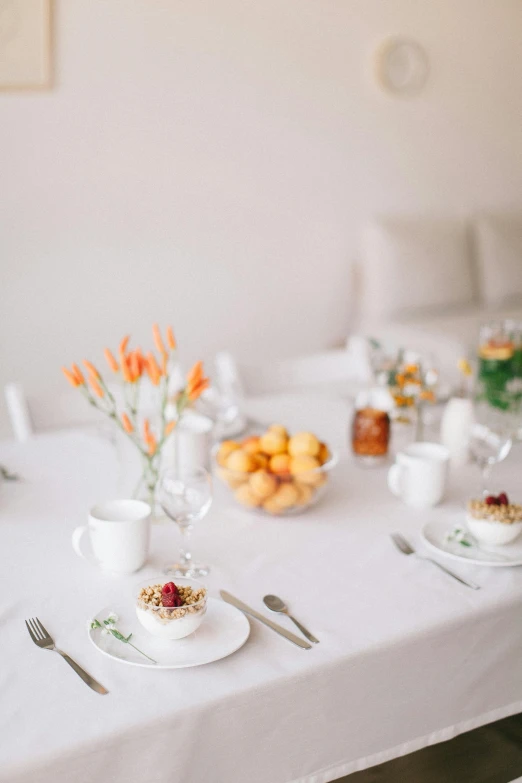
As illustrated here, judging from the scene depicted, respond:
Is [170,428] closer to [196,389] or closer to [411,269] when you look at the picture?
[196,389]

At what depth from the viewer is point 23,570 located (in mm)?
1283

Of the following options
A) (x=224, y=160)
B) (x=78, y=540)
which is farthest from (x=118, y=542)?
(x=224, y=160)

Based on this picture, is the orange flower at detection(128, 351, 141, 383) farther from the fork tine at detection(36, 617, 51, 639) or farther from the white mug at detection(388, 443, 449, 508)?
the white mug at detection(388, 443, 449, 508)

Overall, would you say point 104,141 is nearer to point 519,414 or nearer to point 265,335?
point 265,335

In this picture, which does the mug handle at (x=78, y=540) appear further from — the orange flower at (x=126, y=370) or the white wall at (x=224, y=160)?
the white wall at (x=224, y=160)

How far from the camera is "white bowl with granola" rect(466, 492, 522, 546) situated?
1.34 meters

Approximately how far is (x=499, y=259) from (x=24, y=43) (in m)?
2.42

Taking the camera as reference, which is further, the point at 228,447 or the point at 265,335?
the point at 265,335

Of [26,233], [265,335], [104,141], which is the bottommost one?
[265,335]

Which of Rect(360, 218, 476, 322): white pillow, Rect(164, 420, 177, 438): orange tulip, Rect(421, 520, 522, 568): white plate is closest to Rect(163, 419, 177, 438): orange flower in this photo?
Rect(164, 420, 177, 438): orange tulip

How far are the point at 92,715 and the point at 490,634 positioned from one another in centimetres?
58

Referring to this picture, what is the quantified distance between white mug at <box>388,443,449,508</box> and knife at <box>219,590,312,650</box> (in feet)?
1.53

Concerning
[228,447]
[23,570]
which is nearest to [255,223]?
[228,447]

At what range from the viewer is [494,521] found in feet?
4.38
